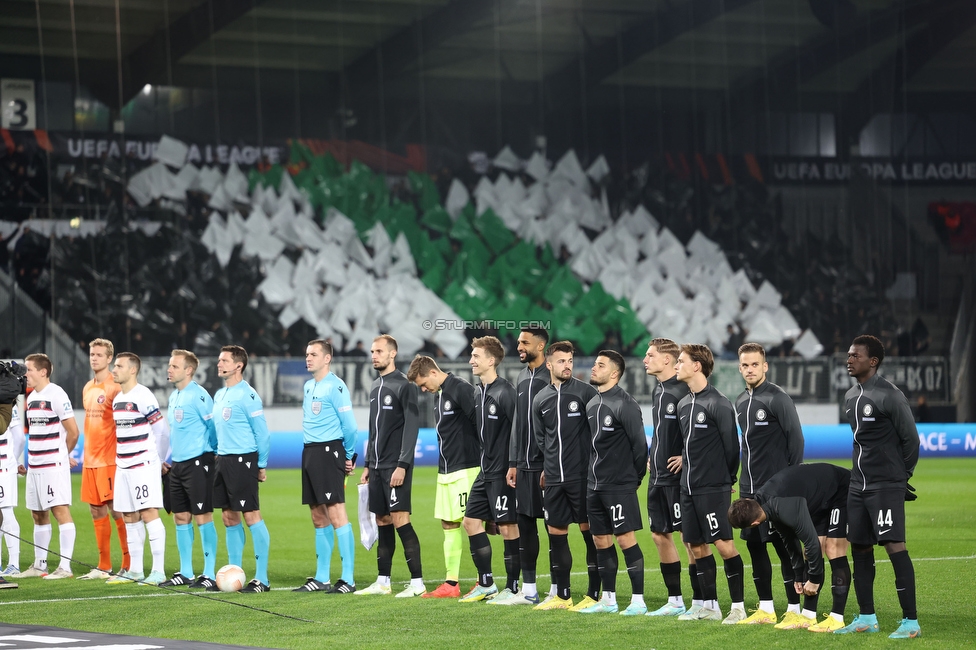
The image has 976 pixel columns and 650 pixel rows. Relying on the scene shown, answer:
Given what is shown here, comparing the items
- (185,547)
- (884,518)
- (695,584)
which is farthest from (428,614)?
(884,518)

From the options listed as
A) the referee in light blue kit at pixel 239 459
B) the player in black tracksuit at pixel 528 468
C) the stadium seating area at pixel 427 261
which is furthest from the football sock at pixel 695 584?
the stadium seating area at pixel 427 261

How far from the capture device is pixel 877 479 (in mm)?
7512

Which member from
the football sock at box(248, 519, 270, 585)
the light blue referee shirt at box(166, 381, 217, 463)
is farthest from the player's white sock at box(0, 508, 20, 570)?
the football sock at box(248, 519, 270, 585)

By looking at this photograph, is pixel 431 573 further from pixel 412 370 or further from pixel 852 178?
pixel 852 178

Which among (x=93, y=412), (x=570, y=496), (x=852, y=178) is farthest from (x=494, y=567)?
(x=852, y=178)

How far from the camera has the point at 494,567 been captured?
11.7 meters

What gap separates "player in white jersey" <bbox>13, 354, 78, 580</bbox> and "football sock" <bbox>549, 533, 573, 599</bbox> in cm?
483

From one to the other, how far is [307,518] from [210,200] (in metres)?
13.9

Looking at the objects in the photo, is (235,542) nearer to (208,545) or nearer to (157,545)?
(208,545)

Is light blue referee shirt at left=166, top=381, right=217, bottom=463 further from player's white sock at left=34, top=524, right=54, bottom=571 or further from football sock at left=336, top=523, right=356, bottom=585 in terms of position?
player's white sock at left=34, top=524, right=54, bottom=571

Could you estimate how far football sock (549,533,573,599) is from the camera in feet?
29.0

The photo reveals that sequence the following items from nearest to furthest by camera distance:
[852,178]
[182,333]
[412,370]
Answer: [412,370] < [182,333] < [852,178]

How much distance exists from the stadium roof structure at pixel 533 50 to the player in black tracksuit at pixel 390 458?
65.2 ft

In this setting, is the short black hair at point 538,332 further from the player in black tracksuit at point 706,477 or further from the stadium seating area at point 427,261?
the stadium seating area at point 427,261
